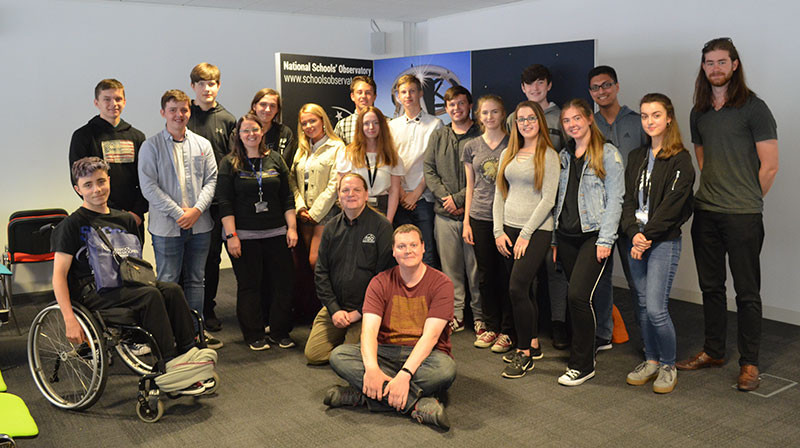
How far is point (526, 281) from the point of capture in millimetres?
3633

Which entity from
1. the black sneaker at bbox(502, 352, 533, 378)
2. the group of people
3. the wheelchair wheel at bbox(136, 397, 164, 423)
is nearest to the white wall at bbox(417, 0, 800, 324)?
the group of people

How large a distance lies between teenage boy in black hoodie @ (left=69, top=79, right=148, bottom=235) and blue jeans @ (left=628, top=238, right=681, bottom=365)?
288 centimetres

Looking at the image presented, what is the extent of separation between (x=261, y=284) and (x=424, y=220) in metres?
1.18

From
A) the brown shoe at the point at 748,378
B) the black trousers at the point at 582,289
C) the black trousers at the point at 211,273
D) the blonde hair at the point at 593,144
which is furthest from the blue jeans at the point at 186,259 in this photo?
the brown shoe at the point at 748,378

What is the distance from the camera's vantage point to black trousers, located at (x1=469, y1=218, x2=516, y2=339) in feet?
13.5

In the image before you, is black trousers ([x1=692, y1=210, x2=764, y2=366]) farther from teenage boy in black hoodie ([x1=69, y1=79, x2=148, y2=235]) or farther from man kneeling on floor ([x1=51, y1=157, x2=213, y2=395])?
teenage boy in black hoodie ([x1=69, y1=79, x2=148, y2=235])

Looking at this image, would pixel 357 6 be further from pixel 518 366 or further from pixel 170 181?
pixel 518 366

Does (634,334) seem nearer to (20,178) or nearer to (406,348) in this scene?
(406,348)

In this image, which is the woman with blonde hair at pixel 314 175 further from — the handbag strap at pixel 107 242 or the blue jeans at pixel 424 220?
the handbag strap at pixel 107 242

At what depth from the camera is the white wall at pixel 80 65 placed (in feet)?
18.1

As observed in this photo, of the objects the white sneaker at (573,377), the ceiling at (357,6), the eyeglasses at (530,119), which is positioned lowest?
the white sneaker at (573,377)

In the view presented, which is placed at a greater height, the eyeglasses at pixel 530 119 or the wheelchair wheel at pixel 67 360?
the eyeglasses at pixel 530 119

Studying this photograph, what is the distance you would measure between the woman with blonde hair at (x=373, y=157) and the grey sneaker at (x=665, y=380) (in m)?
1.89

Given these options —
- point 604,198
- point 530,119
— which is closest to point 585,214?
point 604,198
